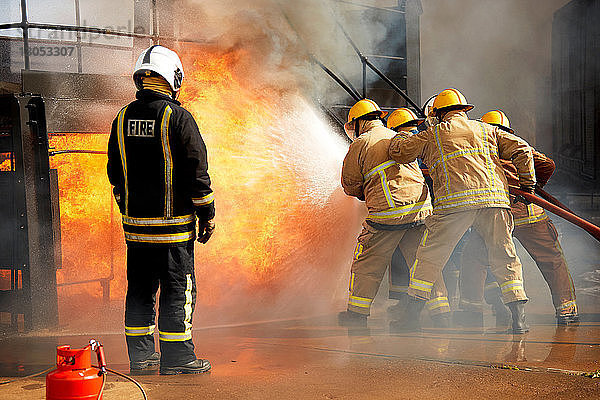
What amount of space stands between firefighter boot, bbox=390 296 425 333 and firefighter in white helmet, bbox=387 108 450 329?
3cm

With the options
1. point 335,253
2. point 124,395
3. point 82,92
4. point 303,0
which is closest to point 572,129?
point 303,0

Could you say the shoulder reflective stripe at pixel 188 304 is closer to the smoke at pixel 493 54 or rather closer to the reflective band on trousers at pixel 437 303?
the reflective band on trousers at pixel 437 303

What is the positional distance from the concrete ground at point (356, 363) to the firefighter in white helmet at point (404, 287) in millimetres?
206

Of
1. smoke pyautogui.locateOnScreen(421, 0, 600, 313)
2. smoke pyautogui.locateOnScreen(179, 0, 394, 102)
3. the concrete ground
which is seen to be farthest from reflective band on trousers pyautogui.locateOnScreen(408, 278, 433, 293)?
smoke pyautogui.locateOnScreen(421, 0, 600, 313)

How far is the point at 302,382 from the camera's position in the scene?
148 inches

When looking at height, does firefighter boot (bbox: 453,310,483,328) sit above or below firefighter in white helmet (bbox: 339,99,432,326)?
below

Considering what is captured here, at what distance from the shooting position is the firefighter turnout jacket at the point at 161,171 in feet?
12.8

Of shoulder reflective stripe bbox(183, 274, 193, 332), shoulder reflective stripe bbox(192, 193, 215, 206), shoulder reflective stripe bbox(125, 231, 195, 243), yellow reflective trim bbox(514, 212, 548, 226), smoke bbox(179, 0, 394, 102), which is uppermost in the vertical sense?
smoke bbox(179, 0, 394, 102)

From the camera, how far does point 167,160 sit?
3.93m

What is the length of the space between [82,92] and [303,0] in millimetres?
3435

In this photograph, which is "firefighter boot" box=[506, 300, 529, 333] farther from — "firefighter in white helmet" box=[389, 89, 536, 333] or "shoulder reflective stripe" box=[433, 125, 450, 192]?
"shoulder reflective stripe" box=[433, 125, 450, 192]

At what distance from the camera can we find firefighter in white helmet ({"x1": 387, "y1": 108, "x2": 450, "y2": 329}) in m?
5.47

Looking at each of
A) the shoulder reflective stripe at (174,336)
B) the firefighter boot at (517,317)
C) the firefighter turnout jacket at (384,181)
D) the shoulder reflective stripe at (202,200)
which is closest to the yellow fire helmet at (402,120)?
the firefighter turnout jacket at (384,181)

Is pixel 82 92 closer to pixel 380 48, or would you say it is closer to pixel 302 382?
pixel 302 382
